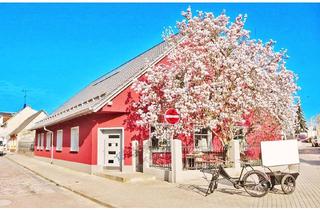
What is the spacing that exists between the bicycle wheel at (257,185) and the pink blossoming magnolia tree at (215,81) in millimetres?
5698

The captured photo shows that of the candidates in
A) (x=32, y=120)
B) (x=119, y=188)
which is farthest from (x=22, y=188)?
(x=32, y=120)

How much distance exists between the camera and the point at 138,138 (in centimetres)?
1809

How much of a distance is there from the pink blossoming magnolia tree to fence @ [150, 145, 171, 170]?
1.28 m

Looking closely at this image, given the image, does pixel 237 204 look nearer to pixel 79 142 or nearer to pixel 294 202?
pixel 294 202

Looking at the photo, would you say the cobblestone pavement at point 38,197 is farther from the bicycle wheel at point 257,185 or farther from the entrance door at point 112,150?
the entrance door at point 112,150

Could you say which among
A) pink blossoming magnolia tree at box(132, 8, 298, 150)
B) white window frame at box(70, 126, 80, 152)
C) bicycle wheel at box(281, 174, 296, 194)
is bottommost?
bicycle wheel at box(281, 174, 296, 194)

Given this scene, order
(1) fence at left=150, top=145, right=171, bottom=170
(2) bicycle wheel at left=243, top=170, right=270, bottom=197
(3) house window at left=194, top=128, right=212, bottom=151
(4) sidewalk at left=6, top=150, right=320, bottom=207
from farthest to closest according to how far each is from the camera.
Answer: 1. (3) house window at left=194, top=128, right=212, bottom=151
2. (1) fence at left=150, top=145, right=171, bottom=170
3. (2) bicycle wheel at left=243, top=170, right=270, bottom=197
4. (4) sidewalk at left=6, top=150, right=320, bottom=207

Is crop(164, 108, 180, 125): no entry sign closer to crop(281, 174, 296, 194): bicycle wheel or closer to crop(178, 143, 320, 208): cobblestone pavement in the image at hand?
crop(178, 143, 320, 208): cobblestone pavement

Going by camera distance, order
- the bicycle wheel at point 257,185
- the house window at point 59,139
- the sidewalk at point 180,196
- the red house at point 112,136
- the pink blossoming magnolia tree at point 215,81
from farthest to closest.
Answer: the house window at point 59,139, the red house at point 112,136, the pink blossoming magnolia tree at point 215,81, the bicycle wheel at point 257,185, the sidewalk at point 180,196

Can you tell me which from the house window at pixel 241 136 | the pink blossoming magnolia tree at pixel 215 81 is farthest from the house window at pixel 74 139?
the house window at pixel 241 136

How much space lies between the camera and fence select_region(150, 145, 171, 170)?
1540 cm

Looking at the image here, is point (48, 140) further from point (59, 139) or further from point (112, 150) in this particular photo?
point (112, 150)

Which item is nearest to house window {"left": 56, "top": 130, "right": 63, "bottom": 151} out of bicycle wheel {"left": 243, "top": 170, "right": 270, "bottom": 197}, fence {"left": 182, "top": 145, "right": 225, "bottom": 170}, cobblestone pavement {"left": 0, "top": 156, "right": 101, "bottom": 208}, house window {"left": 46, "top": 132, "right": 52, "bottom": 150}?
house window {"left": 46, "top": 132, "right": 52, "bottom": 150}

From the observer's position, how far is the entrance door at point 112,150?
1825cm
